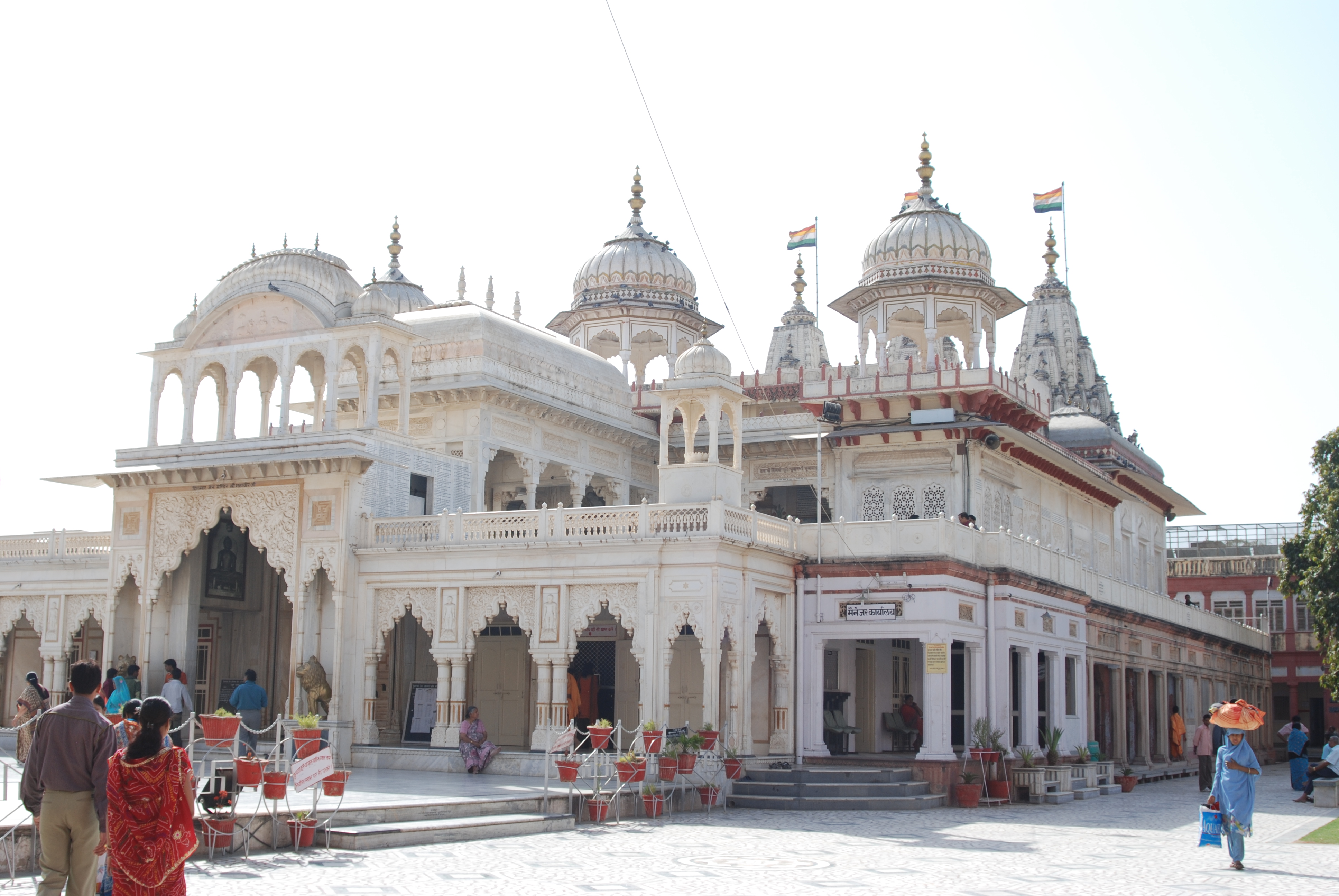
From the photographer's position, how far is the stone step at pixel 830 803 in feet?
67.5

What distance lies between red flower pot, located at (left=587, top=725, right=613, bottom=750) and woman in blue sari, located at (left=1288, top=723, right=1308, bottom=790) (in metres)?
12.9

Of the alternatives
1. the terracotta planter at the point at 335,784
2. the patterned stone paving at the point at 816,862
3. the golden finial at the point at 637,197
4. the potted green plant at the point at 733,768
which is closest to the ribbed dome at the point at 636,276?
the golden finial at the point at 637,197

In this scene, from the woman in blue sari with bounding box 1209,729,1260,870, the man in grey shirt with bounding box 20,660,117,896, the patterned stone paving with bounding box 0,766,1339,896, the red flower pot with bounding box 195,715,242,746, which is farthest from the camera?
the red flower pot with bounding box 195,715,242,746

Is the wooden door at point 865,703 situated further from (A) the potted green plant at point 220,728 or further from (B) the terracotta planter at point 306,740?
(A) the potted green plant at point 220,728

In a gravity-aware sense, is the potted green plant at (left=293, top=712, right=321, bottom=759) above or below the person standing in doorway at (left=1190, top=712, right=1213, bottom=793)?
above

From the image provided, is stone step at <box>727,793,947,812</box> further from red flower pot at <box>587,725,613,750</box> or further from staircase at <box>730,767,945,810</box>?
red flower pot at <box>587,725,613,750</box>

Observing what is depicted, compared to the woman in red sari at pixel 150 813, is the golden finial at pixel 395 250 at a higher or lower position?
higher

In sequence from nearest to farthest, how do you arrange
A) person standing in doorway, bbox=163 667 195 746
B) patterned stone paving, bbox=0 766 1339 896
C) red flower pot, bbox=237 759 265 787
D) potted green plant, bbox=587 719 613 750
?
patterned stone paving, bbox=0 766 1339 896, red flower pot, bbox=237 759 265 787, potted green plant, bbox=587 719 613 750, person standing in doorway, bbox=163 667 195 746

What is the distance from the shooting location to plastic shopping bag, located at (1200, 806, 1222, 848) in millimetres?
14711

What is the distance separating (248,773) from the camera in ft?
45.7

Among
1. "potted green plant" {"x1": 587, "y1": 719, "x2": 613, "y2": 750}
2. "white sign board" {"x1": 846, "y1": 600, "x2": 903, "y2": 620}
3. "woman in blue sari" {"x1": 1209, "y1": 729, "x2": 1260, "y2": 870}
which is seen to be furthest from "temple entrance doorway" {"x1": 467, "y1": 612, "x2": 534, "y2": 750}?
"woman in blue sari" {"x1": 1209, "y1": 729, "x2": 1260, "y2": 870}

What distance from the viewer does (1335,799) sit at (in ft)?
74.2

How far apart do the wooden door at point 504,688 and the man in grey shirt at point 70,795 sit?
17.4 meters

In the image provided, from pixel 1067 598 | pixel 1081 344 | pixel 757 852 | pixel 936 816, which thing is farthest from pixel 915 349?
pixel 757 852
